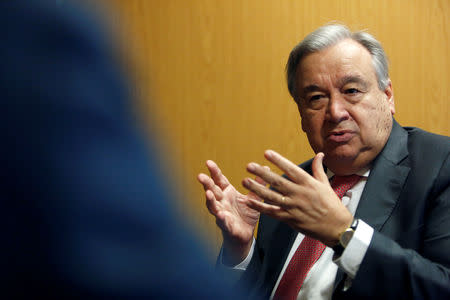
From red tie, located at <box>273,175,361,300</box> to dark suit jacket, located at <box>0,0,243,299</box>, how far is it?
0.92 meters

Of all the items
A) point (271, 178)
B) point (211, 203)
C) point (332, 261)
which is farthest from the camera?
point (211, 203)

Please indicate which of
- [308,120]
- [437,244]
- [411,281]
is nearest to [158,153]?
[411,281]

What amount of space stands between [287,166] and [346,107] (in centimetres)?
53

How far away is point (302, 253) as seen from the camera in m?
1.23

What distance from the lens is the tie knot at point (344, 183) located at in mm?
1264

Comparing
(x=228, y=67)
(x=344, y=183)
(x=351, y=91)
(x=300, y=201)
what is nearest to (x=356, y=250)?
(x=300, y=201)

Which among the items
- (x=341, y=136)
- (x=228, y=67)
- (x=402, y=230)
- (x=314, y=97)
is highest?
(x=228, y=67)

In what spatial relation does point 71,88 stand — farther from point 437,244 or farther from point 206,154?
point 206,154

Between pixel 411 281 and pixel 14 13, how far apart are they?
876 millimetres

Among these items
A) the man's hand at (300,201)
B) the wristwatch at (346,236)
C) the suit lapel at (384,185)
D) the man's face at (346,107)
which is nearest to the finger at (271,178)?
the man's hand at (300,201)

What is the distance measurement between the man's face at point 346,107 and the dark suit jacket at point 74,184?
101 centimetres

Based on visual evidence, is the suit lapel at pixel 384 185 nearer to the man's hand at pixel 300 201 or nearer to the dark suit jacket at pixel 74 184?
the man's hand at pixel 300 201

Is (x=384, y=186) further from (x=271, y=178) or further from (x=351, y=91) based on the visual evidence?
(x=271, y=178)

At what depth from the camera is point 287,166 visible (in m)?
0.82
